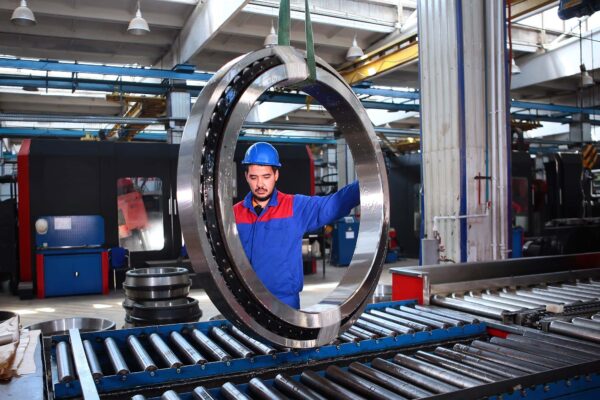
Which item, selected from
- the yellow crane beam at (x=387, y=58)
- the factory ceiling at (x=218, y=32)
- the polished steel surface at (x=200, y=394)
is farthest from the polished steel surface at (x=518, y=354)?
the yellow crane beam at (x=387, y=58)

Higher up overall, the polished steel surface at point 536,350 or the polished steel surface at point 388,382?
the polished steel surface at point 536,350

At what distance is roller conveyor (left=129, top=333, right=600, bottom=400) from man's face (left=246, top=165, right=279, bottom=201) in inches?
32.5

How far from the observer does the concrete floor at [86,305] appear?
6.25 metres

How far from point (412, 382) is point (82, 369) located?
3.70 feet

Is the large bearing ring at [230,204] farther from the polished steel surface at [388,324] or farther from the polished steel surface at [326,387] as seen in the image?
the polished steel surface at [388,324]

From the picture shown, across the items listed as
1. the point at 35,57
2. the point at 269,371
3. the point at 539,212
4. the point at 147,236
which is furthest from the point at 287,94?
the point at 269,371

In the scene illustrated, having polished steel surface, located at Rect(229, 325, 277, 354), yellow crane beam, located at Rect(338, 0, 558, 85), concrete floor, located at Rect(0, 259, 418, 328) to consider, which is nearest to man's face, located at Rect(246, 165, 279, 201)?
polished steel surface, located at Rect(229, 325, 277, 354)

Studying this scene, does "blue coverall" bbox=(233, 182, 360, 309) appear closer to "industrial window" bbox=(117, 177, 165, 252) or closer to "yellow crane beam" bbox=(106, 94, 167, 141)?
"industrial window" bbox=(117, 177, 165, 252)

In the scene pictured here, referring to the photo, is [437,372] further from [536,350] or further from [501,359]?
[536,350]

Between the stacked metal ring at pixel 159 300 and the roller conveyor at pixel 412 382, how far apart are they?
154 cm

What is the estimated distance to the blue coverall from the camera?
247 centimetres

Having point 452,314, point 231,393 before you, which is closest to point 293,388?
point 231,393

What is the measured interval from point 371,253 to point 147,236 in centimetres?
654

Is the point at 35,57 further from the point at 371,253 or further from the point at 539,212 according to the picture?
the point at 539,212
